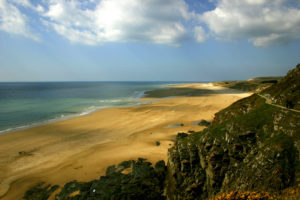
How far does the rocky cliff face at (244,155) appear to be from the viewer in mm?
5320

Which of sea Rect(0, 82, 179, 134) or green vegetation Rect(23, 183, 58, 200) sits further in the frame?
sea Rect(0, 82, 179, 134)

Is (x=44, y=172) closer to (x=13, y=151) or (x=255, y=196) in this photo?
(x=13, y=151)

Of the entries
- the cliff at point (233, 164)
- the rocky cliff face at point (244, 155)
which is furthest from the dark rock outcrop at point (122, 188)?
the rocky cliff face at point (244, 155)

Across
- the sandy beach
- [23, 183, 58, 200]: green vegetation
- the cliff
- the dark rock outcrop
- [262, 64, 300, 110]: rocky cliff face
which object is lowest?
[23, 183, 58, 200]: green vegetation

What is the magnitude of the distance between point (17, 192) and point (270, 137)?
1429 cm

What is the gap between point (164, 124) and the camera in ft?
74.6

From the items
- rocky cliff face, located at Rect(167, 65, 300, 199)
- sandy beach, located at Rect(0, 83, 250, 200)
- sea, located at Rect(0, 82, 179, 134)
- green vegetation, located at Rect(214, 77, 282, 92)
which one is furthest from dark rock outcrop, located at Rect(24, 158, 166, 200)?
green vegetation, located at Rect(214, 77, 282, 92)

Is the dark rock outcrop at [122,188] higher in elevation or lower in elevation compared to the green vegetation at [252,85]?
lower

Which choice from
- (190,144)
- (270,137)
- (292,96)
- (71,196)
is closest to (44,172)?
(71,196)

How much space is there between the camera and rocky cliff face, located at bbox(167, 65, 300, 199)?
17.5ft

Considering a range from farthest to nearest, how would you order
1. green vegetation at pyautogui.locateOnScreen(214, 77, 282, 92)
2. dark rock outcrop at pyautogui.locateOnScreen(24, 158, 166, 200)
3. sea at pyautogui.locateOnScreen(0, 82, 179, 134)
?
green vegetation at pyautogui.locateOnScreen(214, 77, 282, 92) → sea at pyautogui.locateOnScreen(0, 82, 179, 134) → dark rock outcrop at pyautogui.locateOnScreen(24, 158, 166, 200)

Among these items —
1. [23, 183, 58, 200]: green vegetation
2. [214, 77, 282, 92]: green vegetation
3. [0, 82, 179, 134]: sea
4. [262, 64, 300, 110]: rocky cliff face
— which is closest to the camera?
[262, 64, 300, 110]: rocky cliff face

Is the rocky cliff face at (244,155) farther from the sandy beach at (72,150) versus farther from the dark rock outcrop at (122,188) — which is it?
the sandy beach at (72,150)

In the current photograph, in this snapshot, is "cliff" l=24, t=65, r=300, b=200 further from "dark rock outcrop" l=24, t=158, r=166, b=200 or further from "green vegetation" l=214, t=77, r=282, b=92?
"green vegetation" l=214, t=77, r=282, b=92
